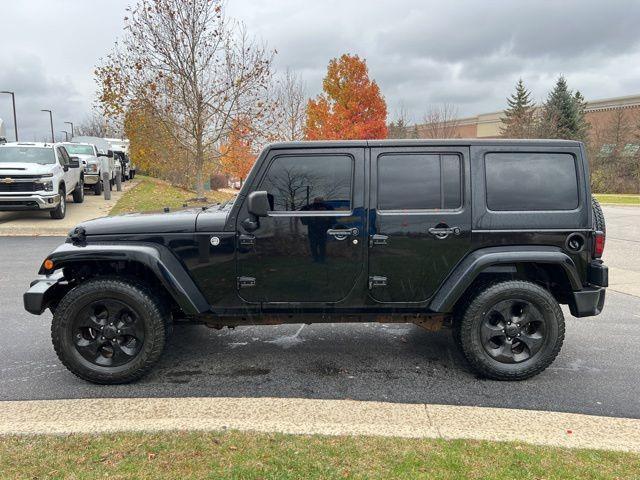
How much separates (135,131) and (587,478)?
56.9ft

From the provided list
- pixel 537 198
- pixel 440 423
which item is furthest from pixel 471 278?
pixel 440 423

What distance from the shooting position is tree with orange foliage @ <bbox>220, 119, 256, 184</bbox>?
16.8 meters

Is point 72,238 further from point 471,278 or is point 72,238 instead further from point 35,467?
point 471,278

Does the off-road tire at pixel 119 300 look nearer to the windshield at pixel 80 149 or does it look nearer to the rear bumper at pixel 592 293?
the rear bumper at pixel 592 293

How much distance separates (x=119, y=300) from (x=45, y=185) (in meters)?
9.77

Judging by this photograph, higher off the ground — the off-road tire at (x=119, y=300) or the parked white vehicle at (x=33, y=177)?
the parked white vehicle at (x=33, y=177)

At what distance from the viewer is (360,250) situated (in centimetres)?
363

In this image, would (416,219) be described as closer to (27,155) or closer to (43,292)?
(43,292)

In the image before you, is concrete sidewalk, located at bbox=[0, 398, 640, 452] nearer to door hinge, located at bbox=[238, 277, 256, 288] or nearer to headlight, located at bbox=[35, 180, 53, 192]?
door hinge, located at bbox=[238, 277, 256, 288]

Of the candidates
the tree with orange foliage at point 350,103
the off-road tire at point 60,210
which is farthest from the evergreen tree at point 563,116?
the off-road tire at point 60,210

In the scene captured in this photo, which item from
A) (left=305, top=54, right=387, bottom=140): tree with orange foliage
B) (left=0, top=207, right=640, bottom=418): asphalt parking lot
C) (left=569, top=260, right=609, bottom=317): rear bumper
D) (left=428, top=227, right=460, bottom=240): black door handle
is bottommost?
(left=0, top=207, right=640, bottom=418): asphalt parking lot

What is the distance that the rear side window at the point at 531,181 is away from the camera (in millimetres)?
3693

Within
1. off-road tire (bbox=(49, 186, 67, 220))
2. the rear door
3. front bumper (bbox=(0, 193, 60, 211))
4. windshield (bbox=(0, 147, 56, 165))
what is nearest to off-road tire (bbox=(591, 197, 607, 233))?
the rear door

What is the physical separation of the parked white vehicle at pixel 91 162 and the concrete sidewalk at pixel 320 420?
16.2m
